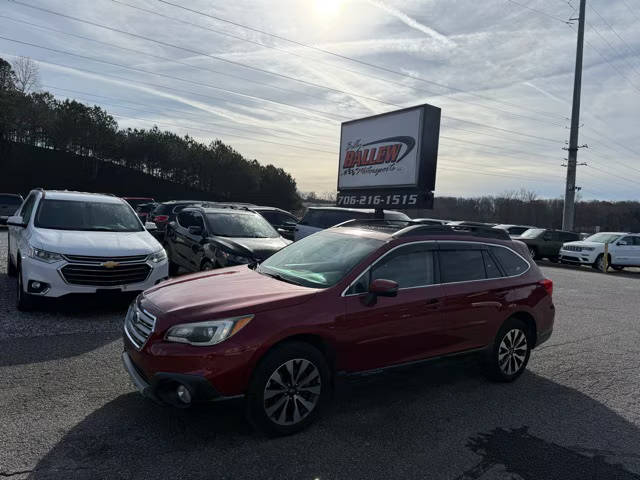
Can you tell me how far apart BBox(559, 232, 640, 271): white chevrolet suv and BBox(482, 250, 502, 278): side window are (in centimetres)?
1735

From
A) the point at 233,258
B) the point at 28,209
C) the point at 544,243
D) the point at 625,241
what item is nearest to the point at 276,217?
the point at 233,258

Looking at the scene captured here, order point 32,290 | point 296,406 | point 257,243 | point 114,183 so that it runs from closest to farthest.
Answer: point 296,406
point 32,290
point 257,243
point 114,183

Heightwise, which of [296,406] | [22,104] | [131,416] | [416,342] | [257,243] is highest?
[22,104]

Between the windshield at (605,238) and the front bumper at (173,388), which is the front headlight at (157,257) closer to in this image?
the front bumper at (173,388)

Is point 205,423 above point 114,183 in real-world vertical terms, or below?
below

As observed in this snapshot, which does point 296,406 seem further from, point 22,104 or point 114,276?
point 22,104

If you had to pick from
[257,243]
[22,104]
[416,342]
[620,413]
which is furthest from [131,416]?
[22,104]

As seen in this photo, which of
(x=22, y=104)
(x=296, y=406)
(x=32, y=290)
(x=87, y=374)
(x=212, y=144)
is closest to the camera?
(x=296, y=406)

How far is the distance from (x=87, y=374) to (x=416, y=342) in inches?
125

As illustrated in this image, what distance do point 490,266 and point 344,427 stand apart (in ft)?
8.05

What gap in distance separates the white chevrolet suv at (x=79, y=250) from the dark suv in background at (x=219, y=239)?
3.83ft

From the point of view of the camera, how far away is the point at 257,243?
8.78 metres

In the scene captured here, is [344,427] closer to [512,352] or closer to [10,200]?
[512,352]

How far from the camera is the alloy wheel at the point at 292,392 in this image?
351cm
